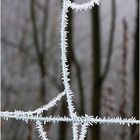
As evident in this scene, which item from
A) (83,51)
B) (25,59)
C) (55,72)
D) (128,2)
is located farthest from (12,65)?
(128,2)

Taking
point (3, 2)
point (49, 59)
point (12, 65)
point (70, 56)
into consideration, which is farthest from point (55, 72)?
point (70, 56)

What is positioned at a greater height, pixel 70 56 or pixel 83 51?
pixel 83 51

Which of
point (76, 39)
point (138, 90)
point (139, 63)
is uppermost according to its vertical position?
point (76, 39)

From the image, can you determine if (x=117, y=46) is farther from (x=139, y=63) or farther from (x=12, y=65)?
(x=139, y=63)

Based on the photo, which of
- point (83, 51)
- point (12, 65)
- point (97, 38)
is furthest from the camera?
point (83, 51)

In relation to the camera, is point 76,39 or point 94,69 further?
point 76,39

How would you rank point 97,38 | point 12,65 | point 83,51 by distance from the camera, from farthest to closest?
point 83,51, point 12,65, point 97,38

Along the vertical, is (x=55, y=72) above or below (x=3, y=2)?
below

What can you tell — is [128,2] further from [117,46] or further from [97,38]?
[97,38]

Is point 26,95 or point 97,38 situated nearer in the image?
point 97,38
